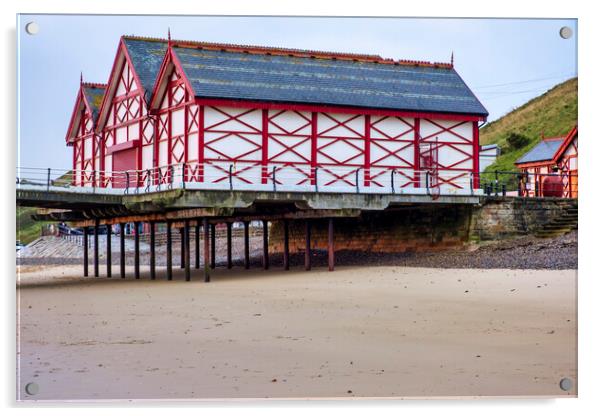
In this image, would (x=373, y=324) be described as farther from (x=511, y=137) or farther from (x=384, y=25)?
(x=511, y=137)

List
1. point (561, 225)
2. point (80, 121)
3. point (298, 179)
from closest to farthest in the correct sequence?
point (298, 179), point (561, 225), point (80, 121)

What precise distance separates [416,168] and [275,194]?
A: 546 cm

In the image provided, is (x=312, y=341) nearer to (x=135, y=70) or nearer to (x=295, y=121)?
(x=295, y=121)

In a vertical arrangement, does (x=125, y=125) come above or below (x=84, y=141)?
above

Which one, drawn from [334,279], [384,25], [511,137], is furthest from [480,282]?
[511,137]

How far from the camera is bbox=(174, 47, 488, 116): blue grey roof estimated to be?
28891 mm

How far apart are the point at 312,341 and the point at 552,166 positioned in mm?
31651

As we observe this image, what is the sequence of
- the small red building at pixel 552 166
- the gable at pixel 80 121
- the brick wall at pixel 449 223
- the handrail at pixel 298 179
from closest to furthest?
the handrail at pixel 298 179 → the brick wall at pixel 449 223 → the small red building at pixel 552 166 → the gable at pixel 80 121

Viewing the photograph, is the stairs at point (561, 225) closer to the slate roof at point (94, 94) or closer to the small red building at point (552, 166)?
the small red building at point (552, 166)

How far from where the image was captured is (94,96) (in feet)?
122

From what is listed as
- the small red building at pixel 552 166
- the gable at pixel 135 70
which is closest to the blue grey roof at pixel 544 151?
the small red building at pixel 552 166

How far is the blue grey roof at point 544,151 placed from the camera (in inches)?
1900

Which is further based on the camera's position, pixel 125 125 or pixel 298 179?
pixel 125 125

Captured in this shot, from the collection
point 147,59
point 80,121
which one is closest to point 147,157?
point 147,59
